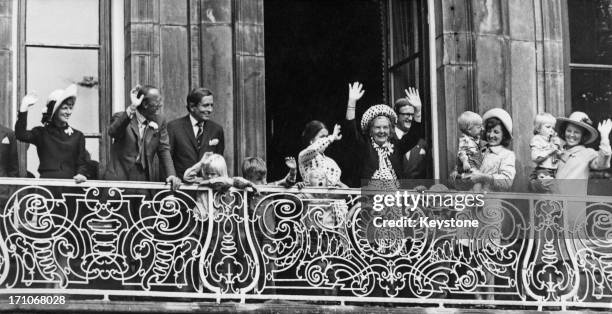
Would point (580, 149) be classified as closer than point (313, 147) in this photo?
No

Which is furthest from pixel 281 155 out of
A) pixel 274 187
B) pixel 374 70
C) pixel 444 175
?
pixel 274 187

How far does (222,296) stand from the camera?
1811 cm

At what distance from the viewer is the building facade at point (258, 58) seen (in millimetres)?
20188

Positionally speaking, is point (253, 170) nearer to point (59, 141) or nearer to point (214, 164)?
point (214, 164)

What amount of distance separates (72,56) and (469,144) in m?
4.07

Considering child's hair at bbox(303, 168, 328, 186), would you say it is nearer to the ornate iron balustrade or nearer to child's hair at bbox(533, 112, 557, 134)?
the ornate iron balustrade

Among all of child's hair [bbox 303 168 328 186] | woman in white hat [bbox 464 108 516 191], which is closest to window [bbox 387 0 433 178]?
woman in white hat [bbox 464 108 516 191]

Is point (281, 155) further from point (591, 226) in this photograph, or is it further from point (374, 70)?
point (591, 226)

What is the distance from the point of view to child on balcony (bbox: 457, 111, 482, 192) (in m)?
19.7

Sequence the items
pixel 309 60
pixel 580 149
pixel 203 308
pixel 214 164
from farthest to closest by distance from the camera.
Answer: pixel 309 60, pixel 580 149, pixel 214 164, pixel 203 308

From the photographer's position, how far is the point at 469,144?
65.0 feet

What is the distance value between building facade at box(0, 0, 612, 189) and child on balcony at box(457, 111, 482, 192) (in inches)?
18.6

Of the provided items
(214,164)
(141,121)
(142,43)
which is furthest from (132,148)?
(142,43)

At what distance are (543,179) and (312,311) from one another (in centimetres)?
284
